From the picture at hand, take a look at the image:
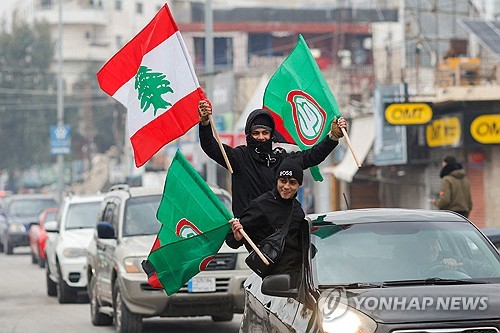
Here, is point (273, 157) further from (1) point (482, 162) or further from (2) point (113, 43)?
(2) point (113, 43)

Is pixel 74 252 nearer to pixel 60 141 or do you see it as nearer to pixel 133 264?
pixel 133 264

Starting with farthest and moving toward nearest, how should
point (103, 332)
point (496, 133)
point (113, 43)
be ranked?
point (113, 43) < point (496, 133) < point (103, 332)

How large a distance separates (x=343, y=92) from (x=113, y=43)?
73630 mm

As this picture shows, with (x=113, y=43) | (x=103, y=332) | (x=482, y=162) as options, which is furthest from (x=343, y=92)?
(x=113, y=43)

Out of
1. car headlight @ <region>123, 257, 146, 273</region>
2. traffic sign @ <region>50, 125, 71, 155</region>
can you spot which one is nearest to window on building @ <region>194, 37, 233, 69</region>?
traffic sign @ <region>50, 125, 71, 155</region>

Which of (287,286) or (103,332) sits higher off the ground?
(287,286)

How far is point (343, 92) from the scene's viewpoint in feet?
141

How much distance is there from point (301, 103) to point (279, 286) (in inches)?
150

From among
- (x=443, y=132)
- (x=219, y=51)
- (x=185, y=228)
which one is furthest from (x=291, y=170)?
(x=219, y=51)

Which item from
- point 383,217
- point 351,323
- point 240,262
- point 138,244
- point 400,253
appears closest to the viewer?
point 351,323

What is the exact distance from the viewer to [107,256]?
1498 cm

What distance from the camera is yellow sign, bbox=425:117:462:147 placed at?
2998 cm

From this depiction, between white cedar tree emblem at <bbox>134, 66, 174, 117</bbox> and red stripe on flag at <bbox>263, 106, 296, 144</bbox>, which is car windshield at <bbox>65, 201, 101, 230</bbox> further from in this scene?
white cedar tree emblem at <bbox>134, 66, 174, 117</bbox>

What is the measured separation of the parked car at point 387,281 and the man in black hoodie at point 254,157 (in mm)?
963
